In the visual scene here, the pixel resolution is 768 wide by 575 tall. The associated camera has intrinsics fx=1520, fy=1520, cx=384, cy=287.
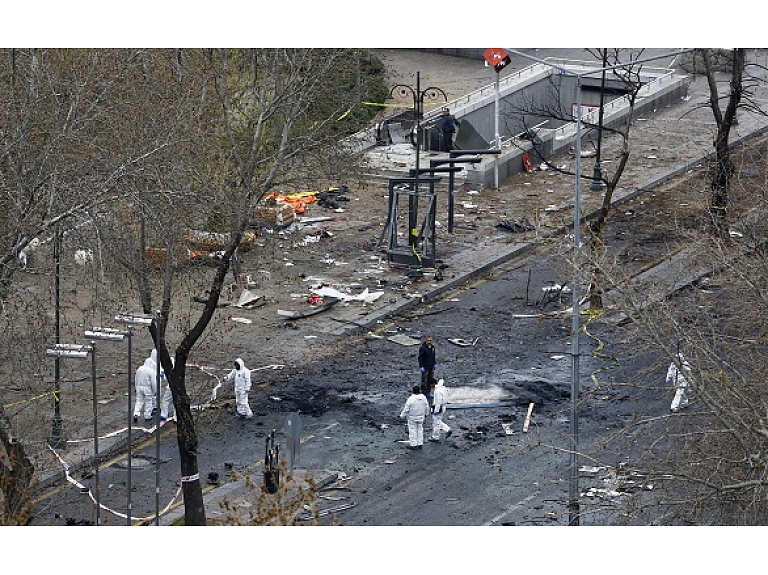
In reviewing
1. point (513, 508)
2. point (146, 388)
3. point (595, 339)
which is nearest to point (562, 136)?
point (595, 339)

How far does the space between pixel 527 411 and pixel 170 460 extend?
18.8 ft

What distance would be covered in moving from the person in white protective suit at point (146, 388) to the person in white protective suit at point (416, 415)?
385 centimetres

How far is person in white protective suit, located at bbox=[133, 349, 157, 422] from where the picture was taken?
23109 mm

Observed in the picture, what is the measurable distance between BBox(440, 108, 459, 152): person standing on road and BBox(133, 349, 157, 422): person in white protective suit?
14568 millimetres

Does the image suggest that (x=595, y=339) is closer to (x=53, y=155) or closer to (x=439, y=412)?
(x=439, y=412)

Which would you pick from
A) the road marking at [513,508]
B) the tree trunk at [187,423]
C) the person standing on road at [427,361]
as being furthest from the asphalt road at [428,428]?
the person standing on road at [427,361]

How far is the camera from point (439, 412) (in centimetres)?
2294

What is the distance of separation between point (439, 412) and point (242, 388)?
306cm

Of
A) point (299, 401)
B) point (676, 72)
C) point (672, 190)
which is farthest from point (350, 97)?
point (676, 72)

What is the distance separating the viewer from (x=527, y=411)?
24062 millimetres

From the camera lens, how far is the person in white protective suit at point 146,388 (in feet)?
75.8

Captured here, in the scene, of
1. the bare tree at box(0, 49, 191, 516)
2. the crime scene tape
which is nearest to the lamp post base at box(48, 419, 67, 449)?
the crime scene tape

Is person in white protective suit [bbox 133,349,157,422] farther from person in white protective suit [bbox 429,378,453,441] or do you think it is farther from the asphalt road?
person in white protective suit [bbox 429,378,453,441]

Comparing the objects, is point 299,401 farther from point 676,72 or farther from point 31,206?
point 676,72
